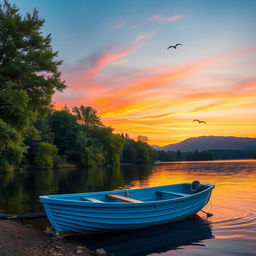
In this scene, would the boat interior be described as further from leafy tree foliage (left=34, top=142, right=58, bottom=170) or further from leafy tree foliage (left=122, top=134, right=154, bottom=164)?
leafy tree foliage (left=122, top=134, right=154, bottom=164)

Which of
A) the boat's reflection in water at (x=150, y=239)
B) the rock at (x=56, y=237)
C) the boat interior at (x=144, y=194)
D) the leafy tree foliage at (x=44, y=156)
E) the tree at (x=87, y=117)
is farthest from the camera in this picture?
the tree at (x=87, y=117)

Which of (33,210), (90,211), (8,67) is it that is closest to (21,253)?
(90,211)

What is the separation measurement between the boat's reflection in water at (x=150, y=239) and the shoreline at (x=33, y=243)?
99cm

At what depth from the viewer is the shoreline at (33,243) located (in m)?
8.57

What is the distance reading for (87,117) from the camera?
112688 mm

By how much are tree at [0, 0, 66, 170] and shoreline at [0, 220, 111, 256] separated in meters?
12.8

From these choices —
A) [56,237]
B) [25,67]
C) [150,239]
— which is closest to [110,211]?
[150,239]

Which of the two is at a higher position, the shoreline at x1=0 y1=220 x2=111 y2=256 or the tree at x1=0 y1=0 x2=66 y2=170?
the tree at x1=0 y1=0 x2=66 y2=170

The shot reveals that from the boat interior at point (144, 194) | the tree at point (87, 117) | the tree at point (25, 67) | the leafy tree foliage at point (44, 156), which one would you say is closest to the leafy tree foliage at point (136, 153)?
the tree at point (87, 117)

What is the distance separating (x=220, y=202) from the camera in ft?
61.1

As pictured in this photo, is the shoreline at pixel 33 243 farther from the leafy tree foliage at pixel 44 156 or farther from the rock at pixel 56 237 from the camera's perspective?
the leafy tree foliage at pixel 44 156

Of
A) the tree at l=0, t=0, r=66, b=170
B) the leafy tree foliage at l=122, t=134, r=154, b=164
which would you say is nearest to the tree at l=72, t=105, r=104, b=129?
the leafy tree foliage at l=122, t=134, r=154, b=164

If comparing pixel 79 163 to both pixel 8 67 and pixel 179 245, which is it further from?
pixel 179 245

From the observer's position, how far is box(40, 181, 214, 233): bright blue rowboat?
10.6 metres
